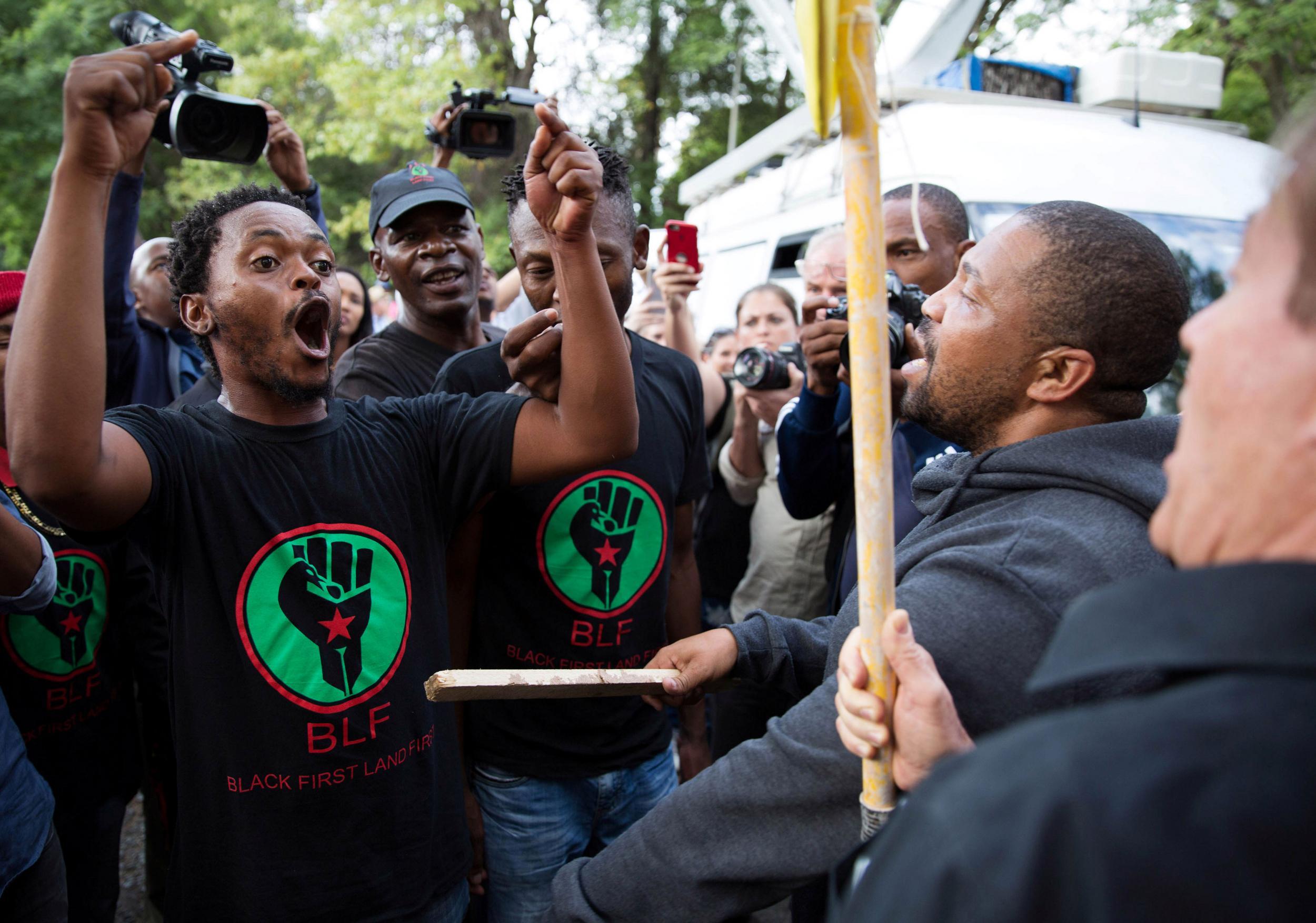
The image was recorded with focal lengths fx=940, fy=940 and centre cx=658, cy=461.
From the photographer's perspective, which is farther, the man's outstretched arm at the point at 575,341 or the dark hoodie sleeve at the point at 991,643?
the man's outstretched arm at the point at 575,341

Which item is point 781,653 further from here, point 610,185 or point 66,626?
point 66,626

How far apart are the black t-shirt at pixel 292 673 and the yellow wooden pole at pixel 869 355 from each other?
0.96m

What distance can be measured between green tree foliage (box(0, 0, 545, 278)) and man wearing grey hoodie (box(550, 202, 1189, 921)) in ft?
38.4

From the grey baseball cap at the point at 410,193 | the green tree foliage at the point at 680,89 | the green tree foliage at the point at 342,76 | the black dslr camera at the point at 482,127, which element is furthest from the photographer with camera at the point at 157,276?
the green tree foliage at the point at 680,89

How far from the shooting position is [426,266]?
2.92 meters

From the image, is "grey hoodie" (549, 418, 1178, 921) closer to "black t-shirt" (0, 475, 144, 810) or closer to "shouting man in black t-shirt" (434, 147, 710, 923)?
"shouting man in black t-shirt" (434, 147, 710, 923)

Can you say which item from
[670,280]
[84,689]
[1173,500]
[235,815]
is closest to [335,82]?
[670,280]

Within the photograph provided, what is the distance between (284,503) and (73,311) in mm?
462

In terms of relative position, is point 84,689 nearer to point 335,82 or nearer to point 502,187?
point 502,187

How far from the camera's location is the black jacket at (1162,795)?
0.59 metres

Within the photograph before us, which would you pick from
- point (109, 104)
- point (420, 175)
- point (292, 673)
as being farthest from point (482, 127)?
point (292, 673)

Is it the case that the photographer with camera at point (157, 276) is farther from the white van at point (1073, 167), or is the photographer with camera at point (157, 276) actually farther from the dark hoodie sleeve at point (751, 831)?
the white van at point (1073, 167)

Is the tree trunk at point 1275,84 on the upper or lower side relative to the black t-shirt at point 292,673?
upper

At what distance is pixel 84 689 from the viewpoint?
2348 millimetres
